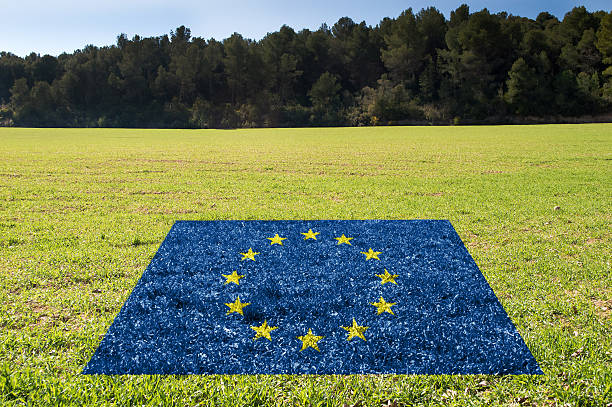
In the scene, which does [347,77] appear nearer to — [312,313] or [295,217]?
[295,217]

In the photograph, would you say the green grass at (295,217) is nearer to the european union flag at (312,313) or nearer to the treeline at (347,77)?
the european union flag at (312,313)

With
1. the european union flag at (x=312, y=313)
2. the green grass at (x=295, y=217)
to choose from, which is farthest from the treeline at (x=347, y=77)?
the european union flag at (x=312, y=313)

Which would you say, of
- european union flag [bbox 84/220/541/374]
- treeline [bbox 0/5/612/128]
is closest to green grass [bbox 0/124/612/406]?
european union flag [bbox 84/220/541/374]

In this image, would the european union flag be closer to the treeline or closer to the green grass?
the green grass

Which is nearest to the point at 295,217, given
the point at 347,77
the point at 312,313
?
the point at 312,313

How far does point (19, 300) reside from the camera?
12.7 feet

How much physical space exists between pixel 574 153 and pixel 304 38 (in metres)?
73.4

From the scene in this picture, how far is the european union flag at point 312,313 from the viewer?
296 cm

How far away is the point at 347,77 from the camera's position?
8044 cm

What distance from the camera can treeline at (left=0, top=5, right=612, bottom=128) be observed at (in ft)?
197

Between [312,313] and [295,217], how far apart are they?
3.33 metres

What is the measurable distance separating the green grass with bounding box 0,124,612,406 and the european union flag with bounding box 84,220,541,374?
142mm

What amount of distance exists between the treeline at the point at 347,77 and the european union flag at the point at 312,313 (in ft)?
182

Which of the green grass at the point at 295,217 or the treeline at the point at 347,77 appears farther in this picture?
the treeline at the point at 347,77
